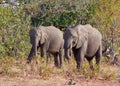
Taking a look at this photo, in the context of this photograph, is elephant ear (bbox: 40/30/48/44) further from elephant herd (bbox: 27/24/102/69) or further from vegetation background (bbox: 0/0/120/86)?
vegetation background (bbox: 0/0/120/86)

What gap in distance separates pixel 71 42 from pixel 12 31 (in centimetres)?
348

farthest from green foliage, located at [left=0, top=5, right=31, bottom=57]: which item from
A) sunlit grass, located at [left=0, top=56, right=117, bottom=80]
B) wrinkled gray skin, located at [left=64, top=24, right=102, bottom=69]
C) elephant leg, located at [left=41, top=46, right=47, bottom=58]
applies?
sunlit grass, located at [left=0, top=56, right=117, bottom=80]

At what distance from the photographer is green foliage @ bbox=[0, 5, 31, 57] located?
1452 cm

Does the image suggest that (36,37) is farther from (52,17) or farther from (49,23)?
(49,23)

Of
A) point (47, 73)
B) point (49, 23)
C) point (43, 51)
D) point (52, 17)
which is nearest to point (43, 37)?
point (43, 51)

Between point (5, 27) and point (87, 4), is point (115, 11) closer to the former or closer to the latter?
point (87, 4)

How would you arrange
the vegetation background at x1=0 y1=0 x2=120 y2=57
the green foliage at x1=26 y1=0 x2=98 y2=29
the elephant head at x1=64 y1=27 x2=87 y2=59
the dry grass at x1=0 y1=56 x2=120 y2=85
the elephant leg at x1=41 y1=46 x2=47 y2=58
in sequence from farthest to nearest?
the green foliage at x1=26 y1=0 x2=98 y2=29, the vegetation background at x1=0 y1=0 x2=120 y2=57, the elephant leg at x1=41 y1=46 x2=47 y2=58, the elephant head at x1=64 y1=27 x2=87 y2=59, the dry grass at x1=0 y1=56 x2=120 y2=85

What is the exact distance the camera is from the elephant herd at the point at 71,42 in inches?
481

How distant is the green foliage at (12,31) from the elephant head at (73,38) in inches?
114

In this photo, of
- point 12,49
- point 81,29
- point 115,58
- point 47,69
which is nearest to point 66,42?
point 81,29

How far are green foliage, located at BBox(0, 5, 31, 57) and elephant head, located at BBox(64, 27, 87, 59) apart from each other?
2.88 meters

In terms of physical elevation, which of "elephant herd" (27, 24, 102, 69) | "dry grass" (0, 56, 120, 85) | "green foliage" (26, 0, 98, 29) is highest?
"green foliage" (26, 0, 98, 29)

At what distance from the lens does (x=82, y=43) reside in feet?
41.3

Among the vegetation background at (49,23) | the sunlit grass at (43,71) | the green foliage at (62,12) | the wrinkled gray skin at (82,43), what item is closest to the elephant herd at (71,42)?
the wrinkled gray skin at (82,43)
